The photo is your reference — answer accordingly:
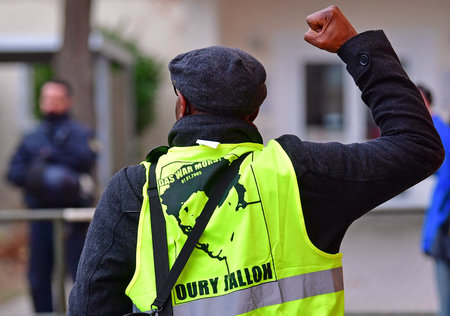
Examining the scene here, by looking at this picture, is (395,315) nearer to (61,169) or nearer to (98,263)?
(61,169)

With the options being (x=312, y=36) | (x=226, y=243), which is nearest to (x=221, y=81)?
(x=312, y=36)

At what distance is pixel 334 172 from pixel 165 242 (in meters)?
0.45

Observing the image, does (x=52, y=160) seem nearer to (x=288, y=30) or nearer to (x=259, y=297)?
(x=259, y=297)

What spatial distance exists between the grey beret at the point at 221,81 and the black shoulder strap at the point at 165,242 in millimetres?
168

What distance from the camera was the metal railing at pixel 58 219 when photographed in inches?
222

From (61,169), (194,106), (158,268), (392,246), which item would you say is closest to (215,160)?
(194,106)

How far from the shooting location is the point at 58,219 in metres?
5.69

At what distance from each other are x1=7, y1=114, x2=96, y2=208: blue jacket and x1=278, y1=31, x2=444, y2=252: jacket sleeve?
13.7 ft

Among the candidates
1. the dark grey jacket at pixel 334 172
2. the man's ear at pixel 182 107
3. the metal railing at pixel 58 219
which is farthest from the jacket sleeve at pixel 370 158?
the metal railing at pixel 58 219

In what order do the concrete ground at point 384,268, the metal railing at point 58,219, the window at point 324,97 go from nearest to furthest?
the metal railing at point 58,219 → the concrete ground at point 384,268 → the window at point 324,97

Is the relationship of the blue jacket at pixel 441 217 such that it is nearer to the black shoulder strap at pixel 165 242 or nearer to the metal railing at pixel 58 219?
the metal railing at pixel 58 219

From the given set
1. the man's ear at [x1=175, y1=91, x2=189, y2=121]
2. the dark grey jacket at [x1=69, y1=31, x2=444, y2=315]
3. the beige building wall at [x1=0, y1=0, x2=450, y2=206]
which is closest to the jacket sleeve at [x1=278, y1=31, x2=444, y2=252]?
the dark grey jacket at [x1=69, y1=31, x2=444, y2=315]

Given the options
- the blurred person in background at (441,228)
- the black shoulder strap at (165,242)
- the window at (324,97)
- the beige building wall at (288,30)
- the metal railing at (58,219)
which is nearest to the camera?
the black shoulder strap at (165,242)

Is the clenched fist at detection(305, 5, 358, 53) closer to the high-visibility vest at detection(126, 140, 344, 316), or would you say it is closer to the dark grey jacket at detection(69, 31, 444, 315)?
the dark grey jacket at detection(69, 31, 444, 315)
